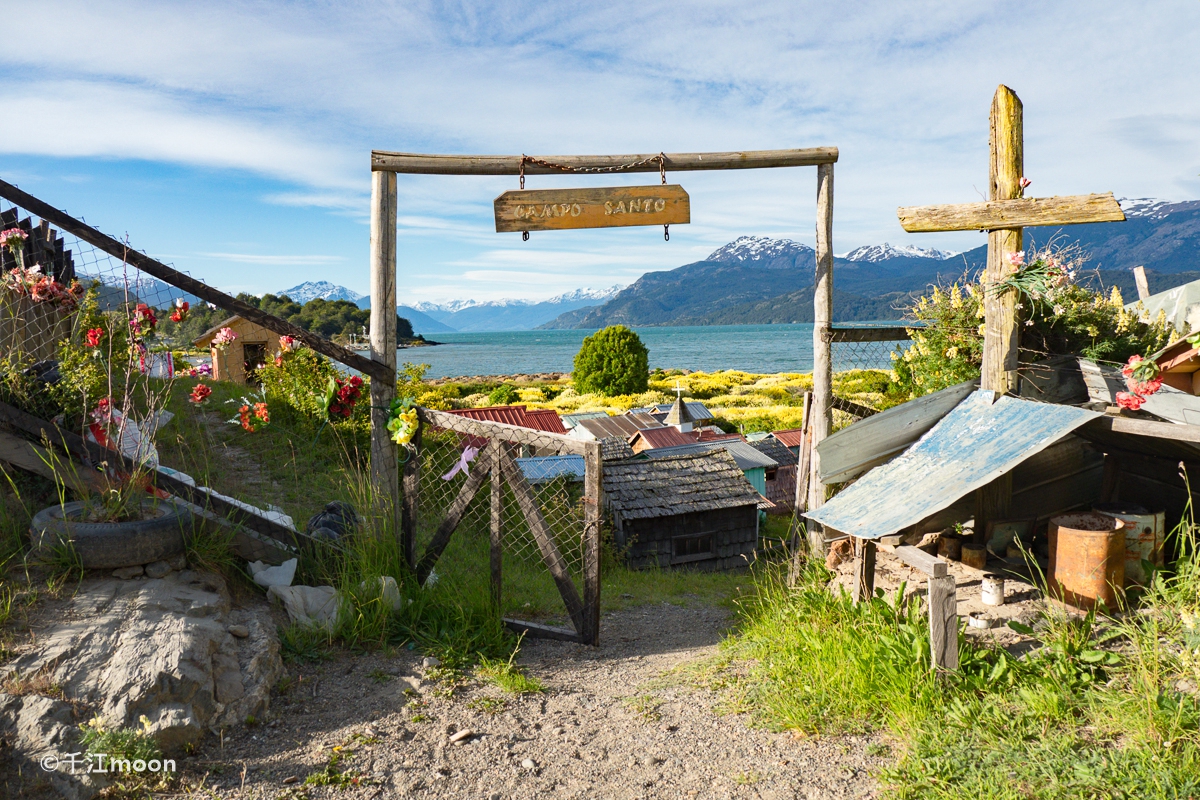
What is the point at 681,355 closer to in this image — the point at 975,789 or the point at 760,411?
the point at 760,411

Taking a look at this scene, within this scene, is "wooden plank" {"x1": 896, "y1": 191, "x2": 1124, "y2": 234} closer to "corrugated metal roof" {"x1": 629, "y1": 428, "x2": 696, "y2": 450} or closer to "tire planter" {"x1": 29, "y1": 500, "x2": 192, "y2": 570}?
"tire planter" {"x1": 29, "y1": 500, "x2": 192, "y2": 570}

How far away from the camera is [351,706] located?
4.48 metres

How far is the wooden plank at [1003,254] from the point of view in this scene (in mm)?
5727

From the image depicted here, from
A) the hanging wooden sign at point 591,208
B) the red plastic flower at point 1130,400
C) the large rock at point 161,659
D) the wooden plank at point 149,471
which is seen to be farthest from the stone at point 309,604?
the red plastic flower at point 1130,400

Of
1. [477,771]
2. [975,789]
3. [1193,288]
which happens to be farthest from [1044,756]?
[1193,288]

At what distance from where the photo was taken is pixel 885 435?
19.5ft

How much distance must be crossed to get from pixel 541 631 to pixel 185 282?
3.97m

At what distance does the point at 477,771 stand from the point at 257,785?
1.12m

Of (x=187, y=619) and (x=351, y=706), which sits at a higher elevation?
(x=187, y=619)

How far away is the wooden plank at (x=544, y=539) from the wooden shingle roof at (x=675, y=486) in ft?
31.9

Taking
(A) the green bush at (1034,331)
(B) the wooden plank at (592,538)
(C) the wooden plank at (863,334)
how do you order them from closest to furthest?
(B) the wooden plank at (592,538)
(C) the wooden plank at (863,334)
(A) the green bush at (1034,331)

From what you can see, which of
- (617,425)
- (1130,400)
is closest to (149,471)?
(1130,400)

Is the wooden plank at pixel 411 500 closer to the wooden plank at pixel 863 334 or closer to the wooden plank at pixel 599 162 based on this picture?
the wooden plank at pixel 599 162

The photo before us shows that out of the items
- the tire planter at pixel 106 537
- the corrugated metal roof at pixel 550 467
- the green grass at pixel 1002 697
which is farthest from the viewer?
the corrugated metal roof at pixel 550 467
